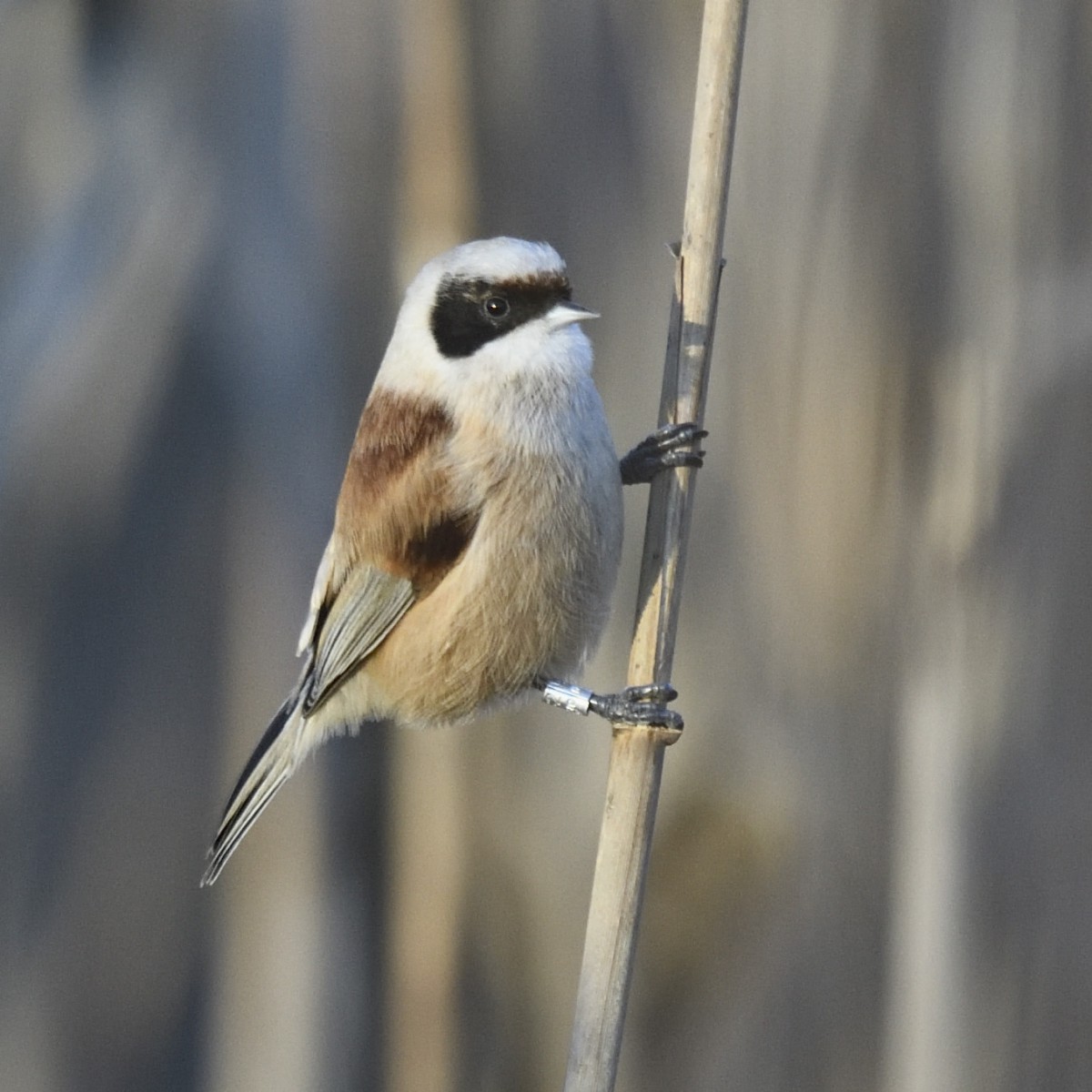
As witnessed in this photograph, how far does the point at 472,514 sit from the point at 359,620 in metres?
0.27

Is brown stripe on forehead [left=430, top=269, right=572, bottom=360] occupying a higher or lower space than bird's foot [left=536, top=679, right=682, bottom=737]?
higher

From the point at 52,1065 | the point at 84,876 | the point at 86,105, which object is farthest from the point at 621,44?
the point at 52,1065

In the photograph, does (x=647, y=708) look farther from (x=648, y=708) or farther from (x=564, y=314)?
(x=564, y=314)

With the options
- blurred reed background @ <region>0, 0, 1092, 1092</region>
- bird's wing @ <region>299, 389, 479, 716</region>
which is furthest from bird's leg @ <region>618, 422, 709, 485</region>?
blurred reed background @ <region>0, 0, 1092, 1092</region>

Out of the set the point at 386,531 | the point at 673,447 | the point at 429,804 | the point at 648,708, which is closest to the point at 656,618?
the point at 648,708

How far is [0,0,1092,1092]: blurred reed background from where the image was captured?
2574mm

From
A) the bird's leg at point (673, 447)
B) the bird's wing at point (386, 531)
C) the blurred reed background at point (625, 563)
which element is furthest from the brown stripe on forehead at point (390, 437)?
the blurred reed background at point (625, 563)

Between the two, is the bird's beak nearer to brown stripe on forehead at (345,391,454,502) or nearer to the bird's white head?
the bird's white head

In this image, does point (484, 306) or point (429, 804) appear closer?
point (484, 306)

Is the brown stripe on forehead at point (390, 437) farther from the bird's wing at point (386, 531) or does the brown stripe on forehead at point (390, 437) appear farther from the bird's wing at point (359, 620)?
the bird's wing at point (359, 620)

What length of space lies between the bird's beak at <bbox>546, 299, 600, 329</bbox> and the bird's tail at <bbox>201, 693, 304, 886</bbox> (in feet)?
2.44

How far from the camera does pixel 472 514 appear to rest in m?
2.12

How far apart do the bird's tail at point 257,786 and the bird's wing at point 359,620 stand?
6cm

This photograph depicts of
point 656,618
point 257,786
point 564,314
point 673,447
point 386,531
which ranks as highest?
point 564,314
